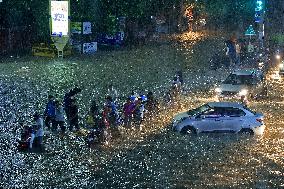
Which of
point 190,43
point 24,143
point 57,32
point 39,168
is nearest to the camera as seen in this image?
point 39,168

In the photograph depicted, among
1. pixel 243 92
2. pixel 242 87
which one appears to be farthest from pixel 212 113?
pixel 242 87

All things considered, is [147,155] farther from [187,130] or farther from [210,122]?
[210,122]

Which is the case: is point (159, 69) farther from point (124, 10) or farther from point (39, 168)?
point (39, 168)

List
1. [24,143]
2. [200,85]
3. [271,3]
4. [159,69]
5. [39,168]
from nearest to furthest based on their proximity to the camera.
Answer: [39,168]
[24,143]
[200,85]
[159,69]
[271,3]

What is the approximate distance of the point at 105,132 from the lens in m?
21.0

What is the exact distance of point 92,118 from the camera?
851 inches

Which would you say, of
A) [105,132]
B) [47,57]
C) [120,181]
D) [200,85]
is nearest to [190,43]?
[47,57]

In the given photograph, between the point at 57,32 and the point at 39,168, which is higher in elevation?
the point at 57,32

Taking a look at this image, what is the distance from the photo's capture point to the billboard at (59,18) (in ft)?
152

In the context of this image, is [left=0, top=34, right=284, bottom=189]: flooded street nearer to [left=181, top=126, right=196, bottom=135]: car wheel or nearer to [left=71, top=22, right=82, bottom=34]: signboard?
[left=181, top=126, right=196, bottom=135]: car wheel

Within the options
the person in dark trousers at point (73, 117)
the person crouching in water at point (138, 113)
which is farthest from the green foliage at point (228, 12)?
the person in dark trousers at point (73, 117)

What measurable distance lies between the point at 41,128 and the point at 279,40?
45.7m

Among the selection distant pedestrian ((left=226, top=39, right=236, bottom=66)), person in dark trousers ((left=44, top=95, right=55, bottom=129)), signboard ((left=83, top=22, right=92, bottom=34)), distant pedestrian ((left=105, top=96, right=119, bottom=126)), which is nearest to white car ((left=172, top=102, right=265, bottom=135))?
distant pedestrian ((left=105, top=96, right=119, bottom=126))

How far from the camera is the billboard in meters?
46.3
